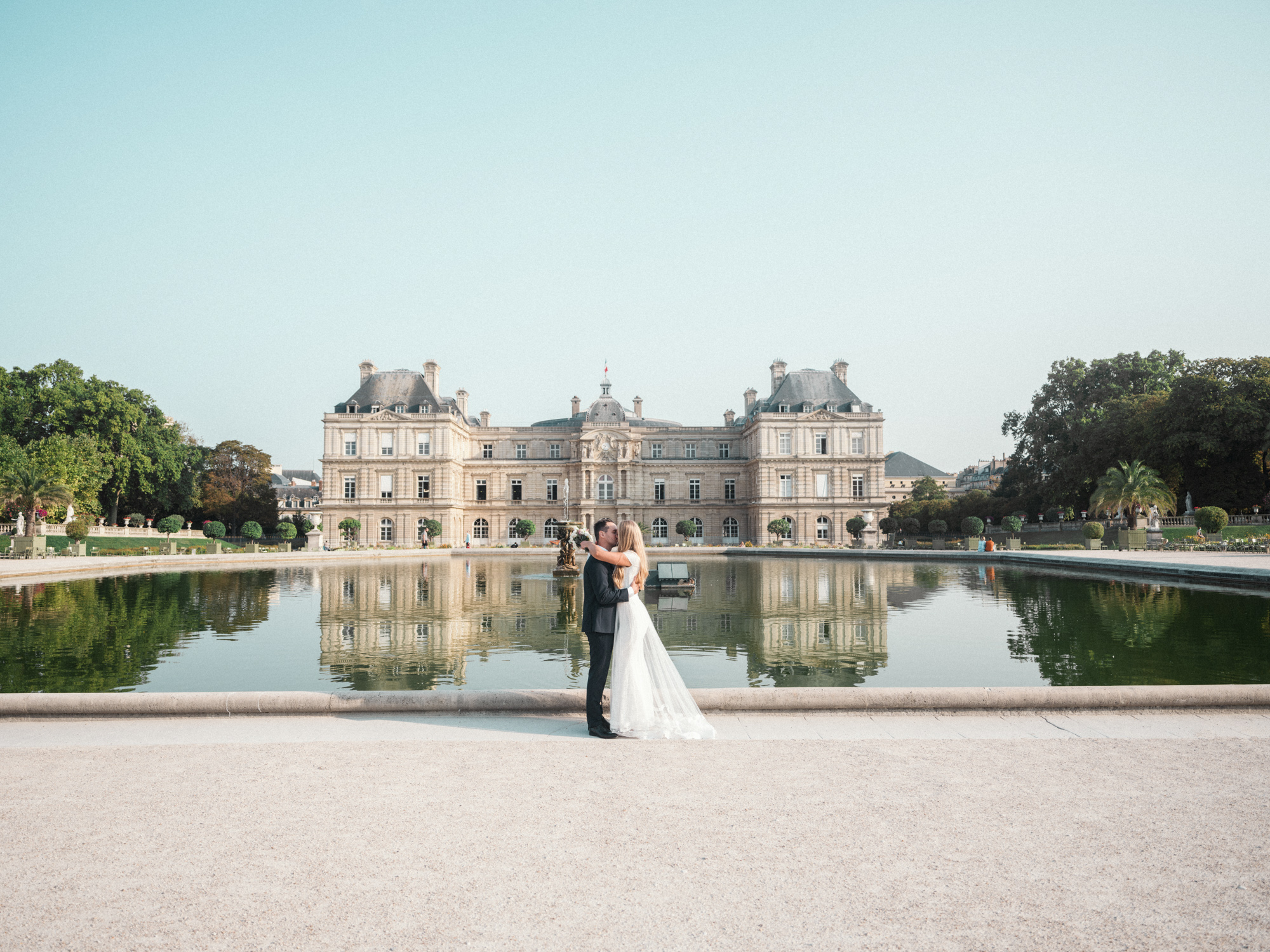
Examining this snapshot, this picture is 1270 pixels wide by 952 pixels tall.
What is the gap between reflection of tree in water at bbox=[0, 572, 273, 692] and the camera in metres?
10.4

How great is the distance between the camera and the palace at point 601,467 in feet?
200

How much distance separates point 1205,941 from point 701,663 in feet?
26.9

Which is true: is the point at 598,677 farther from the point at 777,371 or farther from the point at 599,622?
the point at 777,371

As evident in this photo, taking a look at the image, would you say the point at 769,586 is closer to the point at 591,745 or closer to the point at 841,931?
Result: the point at 591,745

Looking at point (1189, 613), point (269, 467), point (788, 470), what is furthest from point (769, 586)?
point (269, 467)

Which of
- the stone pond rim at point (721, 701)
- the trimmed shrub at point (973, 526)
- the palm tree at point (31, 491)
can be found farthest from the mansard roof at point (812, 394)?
the stone pond rim at point (721, 701)

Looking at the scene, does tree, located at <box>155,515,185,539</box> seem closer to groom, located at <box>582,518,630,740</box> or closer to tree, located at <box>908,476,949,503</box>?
groom, located at <box>582,518,630,740</box>

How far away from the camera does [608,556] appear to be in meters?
6.55

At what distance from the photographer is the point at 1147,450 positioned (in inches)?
1630

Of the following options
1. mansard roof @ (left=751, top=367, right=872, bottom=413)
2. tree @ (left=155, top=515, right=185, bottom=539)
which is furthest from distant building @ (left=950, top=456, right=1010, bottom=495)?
tree @ (left=155, top=515, right=185, bottom=539)

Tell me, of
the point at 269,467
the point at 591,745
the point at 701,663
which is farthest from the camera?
the point at 269,467

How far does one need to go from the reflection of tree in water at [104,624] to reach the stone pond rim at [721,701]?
3.25 meters

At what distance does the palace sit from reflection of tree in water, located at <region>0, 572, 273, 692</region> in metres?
35.8

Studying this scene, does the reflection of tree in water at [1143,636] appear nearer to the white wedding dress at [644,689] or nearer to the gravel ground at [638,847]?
the gravel ground at [638,847]
